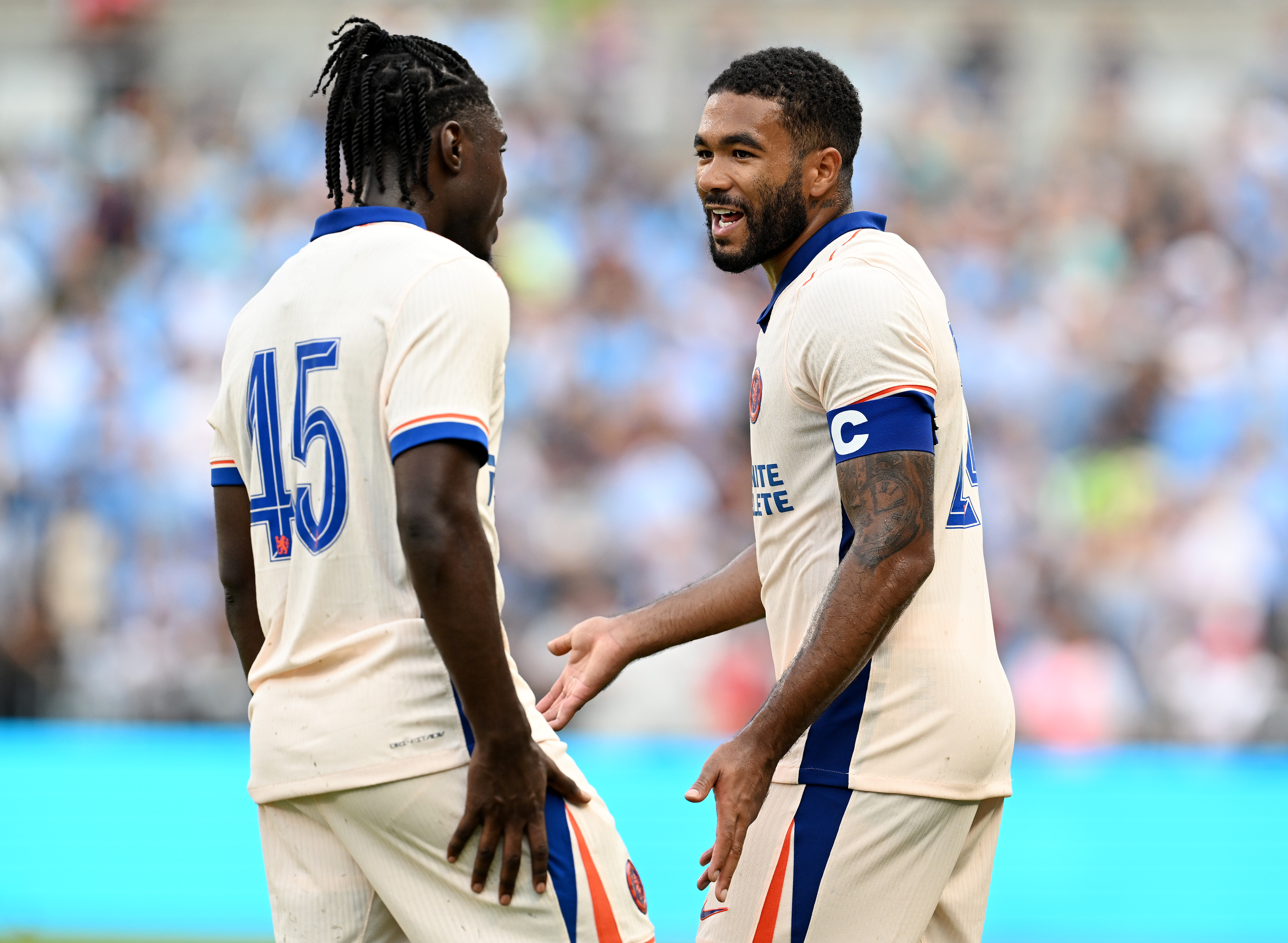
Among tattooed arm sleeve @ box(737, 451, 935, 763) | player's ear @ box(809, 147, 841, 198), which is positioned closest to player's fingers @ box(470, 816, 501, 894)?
tattooed arm sleeve @ box(737, 451, 935, 763)

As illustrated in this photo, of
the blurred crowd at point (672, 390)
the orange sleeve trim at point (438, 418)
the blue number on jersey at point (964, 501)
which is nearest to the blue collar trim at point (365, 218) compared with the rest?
the orange sleeve trim at point (438, 418)

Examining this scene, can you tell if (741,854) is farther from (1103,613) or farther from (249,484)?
(1103,613)

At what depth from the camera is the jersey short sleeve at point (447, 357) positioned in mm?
2676

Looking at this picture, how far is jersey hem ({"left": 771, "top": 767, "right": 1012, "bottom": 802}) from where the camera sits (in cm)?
306

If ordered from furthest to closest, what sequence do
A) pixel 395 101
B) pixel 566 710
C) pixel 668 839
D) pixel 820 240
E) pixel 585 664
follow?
pixel 668 839
pixel 585 664
pixel 566 710
pixel 820 240
pixel 395 101

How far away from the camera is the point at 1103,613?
9.52 metres

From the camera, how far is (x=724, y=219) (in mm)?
3449

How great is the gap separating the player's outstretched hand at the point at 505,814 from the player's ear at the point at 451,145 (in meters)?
1.13

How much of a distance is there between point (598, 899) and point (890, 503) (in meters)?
0.92

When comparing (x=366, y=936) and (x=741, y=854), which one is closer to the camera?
(x=366, y=936)

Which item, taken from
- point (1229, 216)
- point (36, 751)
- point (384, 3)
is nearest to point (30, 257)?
point (384, 3)

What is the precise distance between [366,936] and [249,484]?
35.1 inches

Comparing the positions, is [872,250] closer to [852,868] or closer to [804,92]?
[804,92]

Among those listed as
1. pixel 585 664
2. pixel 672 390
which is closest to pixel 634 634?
pixel 585 664
